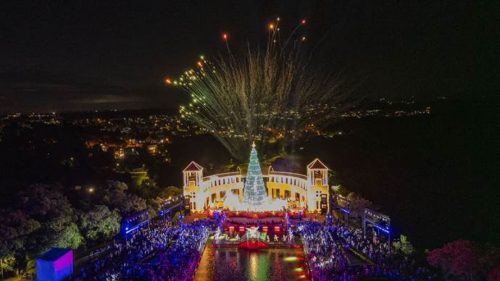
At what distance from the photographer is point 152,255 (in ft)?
74.4

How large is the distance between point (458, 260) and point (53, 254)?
1772 centimetres

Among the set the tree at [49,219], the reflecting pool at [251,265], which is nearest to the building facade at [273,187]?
the reflecting pool at [251,265]

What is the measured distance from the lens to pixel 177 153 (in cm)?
7162

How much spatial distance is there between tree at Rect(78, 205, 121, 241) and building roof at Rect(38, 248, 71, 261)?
15.5ft

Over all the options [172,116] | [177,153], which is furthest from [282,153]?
[172,116]

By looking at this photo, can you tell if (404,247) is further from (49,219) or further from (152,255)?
(49,219)

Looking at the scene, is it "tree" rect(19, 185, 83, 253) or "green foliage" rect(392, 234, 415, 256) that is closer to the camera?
"tree" rect(19, 185, 83, 253)

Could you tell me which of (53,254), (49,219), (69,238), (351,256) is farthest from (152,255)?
(351,256)

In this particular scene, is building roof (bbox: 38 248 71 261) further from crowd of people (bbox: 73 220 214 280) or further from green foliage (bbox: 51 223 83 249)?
green foliage (bbox: 51 223 83 249)

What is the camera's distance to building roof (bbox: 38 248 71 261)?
19.1 m

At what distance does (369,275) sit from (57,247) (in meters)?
14.8

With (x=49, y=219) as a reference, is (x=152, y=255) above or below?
below

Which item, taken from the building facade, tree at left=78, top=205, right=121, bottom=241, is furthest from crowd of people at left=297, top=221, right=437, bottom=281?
tree at left=78, top=205, right=121, bottom=241

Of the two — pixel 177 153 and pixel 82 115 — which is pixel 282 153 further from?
pixel 82 115
